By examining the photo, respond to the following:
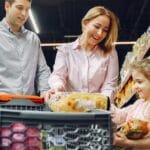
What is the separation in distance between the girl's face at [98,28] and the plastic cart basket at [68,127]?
3.69ft

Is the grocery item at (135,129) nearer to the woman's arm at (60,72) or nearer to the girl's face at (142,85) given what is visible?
the girl's face at (142,85)

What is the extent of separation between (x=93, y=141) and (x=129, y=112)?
985 millimetres

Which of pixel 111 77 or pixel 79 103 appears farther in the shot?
pixel 111 77

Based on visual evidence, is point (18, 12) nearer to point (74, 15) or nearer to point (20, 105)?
point (20, 105)

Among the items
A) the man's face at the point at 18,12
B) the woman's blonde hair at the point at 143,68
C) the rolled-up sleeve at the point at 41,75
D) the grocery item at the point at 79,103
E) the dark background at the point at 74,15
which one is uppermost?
the dark background at the point at 74,15

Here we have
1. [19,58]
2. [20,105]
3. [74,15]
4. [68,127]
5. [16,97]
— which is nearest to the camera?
[68,127]

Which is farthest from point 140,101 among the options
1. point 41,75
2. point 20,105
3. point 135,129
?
point 20,105

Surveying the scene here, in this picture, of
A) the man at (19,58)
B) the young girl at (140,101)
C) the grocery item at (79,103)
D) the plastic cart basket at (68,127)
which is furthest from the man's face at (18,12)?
the plastic cart basket at (68,127)

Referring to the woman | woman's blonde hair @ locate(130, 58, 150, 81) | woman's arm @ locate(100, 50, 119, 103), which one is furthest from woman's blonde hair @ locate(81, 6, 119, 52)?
woman's blonde hair @ locate(130, 58, 150, 81)

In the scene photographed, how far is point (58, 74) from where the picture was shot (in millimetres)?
2615

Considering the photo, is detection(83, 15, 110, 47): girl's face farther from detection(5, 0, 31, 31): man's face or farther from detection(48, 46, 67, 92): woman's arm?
detection(5, 0, 31, 31): man's face

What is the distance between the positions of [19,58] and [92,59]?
49 centimetres

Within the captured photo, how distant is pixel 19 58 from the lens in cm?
285

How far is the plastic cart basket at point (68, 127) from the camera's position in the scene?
4.84 ft
